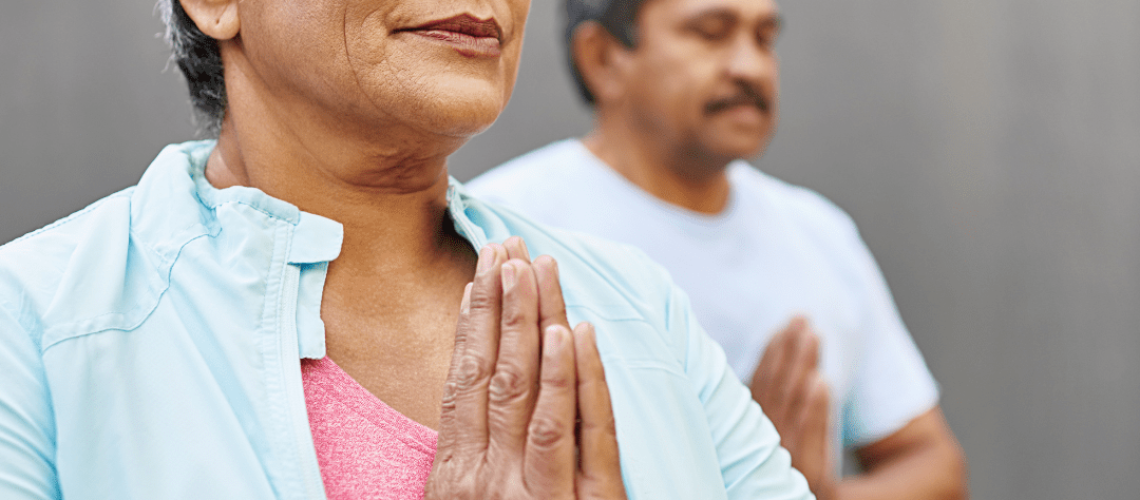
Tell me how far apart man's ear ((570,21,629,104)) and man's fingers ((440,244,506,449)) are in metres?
1.14

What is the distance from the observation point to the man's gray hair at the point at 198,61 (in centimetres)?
84

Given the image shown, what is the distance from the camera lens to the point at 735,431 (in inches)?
33.2

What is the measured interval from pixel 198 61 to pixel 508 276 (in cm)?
Result: 36

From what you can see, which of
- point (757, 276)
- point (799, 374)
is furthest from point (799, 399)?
point (757, 276)

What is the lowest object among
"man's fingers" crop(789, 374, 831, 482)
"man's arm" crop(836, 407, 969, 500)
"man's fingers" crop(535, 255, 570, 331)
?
"man's arm" crop(836, 407, 969, 500)

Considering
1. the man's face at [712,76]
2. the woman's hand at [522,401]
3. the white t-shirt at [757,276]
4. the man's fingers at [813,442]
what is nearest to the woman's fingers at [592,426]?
the woman's hand at [522,401]

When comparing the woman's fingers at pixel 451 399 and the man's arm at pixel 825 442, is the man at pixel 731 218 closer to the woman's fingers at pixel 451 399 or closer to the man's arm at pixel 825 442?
the man's arm at pixel 825 442

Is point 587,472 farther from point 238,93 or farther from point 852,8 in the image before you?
point 852,8

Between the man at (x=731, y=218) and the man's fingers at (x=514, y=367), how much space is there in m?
0.89

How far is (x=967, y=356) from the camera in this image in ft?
8.12

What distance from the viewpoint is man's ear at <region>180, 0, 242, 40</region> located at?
799 mm

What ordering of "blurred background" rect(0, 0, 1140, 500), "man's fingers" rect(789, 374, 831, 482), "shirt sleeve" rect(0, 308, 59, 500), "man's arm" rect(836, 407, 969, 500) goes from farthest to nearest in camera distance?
1. "blurred background" rect(0, 0, 1140, 500)
2. "man's arm" rect(836, 407, 969, 500)
3. "man's fingers" rect(789, 374, 831, 482)
4. "shirt sleeve" rect(0, 308, 59, 500)

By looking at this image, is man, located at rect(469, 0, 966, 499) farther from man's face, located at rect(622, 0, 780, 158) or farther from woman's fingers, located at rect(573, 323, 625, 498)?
woman's fingers, located at rect(573, 323, 625, 498)

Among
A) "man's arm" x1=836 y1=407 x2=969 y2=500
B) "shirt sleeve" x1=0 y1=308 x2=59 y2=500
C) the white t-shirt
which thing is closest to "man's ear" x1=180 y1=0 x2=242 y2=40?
"shirt sleeve" x1=0 y1=308 x2=59 y2=500
